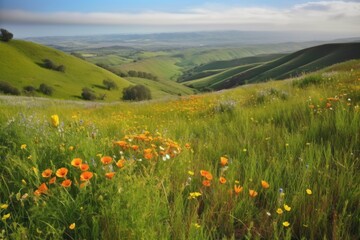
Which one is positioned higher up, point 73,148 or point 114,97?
point 73,148

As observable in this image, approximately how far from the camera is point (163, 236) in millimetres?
1823

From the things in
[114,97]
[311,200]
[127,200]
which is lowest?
[114,97]

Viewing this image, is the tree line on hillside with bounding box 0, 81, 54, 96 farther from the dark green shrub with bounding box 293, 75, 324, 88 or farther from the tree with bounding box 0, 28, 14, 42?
the dark green shrub with bounding box 293, 75, 324, 88

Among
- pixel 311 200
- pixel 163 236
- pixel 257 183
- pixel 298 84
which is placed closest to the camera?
pixel 163 236

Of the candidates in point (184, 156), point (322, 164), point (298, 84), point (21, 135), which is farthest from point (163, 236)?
point (298, 84)

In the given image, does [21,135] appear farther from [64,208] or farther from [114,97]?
[114,97]

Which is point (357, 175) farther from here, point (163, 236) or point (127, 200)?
point (127, 200)

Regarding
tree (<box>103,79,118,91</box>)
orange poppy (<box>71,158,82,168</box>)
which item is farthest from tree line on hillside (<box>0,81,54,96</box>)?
orange poppy (<box>71,158,82,168</box>)

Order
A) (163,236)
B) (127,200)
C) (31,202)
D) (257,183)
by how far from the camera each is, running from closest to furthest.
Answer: (163,236)
(127,200)
(31,202)
(257,183)

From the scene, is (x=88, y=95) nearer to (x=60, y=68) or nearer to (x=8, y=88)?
(x=60, y=68)

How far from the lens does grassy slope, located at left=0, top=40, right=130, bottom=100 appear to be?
96800mm

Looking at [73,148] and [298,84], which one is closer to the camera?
[73,148]

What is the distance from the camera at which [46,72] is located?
105250mm

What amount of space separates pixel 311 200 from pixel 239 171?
2.47ft
